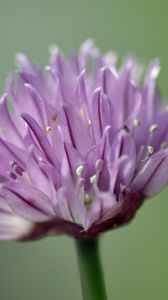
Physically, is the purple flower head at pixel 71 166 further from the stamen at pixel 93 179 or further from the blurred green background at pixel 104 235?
the blurred green background at pixel 104 235

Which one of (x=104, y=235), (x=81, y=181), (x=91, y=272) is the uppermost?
(x=104, y=235)

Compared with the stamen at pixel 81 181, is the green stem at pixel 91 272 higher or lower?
lower

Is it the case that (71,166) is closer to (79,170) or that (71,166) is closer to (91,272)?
(79,170)

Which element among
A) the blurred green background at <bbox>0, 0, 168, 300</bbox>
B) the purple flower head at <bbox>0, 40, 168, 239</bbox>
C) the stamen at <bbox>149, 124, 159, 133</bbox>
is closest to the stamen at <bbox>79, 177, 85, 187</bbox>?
the purple flower head at <bbox>0, 40, 168, 239</bbox>

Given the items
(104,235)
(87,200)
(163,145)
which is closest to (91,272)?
(87,200)

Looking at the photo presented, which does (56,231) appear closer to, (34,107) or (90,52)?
(34,107)

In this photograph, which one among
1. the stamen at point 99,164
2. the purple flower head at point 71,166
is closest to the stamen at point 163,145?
the purple flower head at point 71,166
